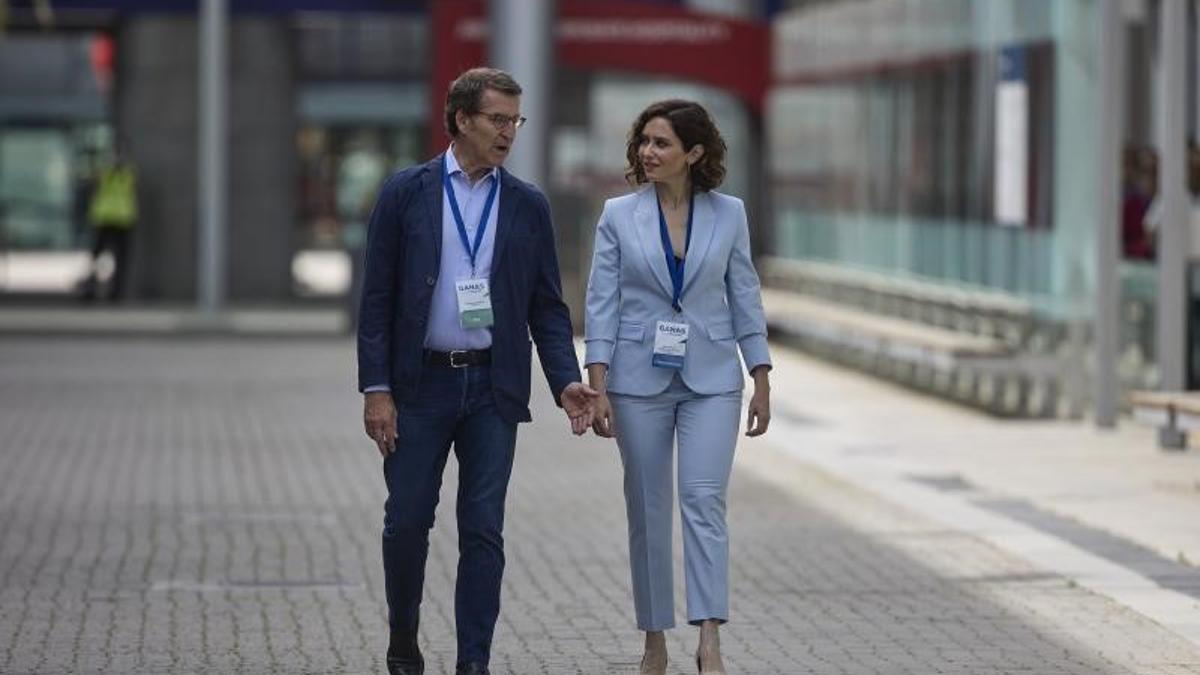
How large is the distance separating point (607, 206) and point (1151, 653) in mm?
2315

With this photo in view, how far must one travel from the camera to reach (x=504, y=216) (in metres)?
8.39

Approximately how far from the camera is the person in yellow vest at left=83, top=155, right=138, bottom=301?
1337 inches

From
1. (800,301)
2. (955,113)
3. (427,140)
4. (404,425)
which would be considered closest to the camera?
(404,425)

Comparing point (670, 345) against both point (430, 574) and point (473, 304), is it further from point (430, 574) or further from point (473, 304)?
point (430, 574)

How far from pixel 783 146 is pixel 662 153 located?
21.1 meters

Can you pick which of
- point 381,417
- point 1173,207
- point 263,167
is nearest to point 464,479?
point 381,417

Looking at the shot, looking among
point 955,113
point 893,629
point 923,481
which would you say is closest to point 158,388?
point 955,113

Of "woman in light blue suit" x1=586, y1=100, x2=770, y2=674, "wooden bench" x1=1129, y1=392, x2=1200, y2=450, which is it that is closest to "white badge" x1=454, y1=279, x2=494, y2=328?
"woman in light blue suit" x1=586, y1=100, x2=770, y2=674

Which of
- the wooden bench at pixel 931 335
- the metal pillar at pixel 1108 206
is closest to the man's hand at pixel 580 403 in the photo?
the metal pillar at pixel 1108 206

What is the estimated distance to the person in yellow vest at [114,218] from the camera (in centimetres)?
3397

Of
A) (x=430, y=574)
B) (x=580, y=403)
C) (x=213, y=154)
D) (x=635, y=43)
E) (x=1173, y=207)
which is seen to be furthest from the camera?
(x=213, y=154)

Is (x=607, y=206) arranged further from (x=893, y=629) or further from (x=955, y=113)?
(x=955, y=113)

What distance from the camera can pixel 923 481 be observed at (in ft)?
51.1

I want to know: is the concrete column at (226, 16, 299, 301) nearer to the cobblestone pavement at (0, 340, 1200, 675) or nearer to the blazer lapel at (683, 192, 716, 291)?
the cobblestone pavement at (0, 340, 1200, 675)
